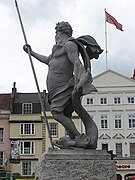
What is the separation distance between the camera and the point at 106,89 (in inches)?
1737

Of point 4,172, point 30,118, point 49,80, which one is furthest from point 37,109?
point 49,80

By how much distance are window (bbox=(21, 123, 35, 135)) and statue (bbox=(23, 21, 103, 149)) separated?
35758mm

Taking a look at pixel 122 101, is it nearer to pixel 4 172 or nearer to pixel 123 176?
pixel 123 176

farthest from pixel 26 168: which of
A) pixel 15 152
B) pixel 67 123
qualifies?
pixel 67 123

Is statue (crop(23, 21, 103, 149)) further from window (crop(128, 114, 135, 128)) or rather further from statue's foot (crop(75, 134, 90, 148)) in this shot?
window (crop(128, 114, 135, 128))

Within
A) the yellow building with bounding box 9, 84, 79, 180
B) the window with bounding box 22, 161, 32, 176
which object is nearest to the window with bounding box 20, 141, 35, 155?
the yellow building with bounding box 9, 84, 79, 180

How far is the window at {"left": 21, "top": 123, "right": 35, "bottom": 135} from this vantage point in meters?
42.6

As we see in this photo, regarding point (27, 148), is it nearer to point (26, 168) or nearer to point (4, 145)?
point (26, 168)

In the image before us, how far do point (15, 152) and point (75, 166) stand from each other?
36287mm

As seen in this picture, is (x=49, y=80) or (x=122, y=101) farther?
(x=122, y=101)

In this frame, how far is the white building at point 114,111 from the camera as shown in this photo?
4300 cm

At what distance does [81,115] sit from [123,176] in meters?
37.5

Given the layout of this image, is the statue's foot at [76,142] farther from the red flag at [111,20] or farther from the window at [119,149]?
the red flag at [111,20]

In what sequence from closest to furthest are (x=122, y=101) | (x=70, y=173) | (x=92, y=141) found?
(x=70, y=173)
(x=92, y=141)
(x=122, y=101)
